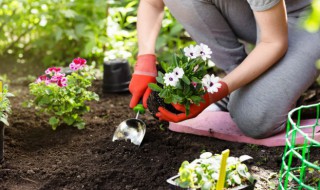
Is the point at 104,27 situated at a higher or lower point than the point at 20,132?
higher

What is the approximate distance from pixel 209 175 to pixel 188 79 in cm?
45

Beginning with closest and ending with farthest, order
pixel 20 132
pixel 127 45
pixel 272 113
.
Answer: pixel 272 113, pixel 20 132, pixel 127 45

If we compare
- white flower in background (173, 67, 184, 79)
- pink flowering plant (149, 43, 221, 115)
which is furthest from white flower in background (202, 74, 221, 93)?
white flower in background (173, 67, 184, 79)

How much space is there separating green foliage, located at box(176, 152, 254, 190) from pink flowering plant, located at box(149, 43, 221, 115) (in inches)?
14.6

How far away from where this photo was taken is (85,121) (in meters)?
2.73

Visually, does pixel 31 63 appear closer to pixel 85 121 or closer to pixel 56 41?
pixel 56 41

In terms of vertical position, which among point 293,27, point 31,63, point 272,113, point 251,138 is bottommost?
point 31,63

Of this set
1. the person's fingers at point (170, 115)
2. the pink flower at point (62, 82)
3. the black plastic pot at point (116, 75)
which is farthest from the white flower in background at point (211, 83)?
the black plastic pot at point (116, 75)

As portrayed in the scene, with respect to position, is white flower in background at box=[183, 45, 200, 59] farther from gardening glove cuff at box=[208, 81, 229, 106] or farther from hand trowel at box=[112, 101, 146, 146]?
hand trowel at box=[112, 101, 146, 146]

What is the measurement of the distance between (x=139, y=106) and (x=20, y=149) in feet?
1.91

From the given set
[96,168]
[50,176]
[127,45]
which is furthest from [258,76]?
[127,45]

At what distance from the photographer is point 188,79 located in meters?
2.00

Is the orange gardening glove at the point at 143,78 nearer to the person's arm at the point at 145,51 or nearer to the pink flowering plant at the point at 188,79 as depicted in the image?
the person's arm at the point at 145,51

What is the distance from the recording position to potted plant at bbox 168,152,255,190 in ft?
5.40
